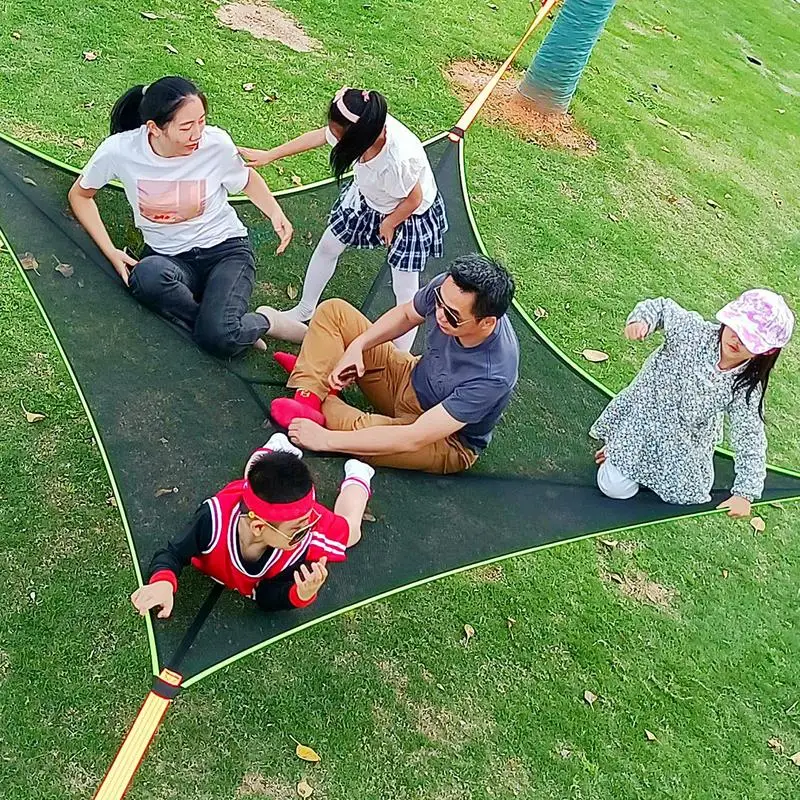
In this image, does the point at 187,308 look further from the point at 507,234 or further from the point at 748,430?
the point at 507,234

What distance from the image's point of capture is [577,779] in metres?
2.38

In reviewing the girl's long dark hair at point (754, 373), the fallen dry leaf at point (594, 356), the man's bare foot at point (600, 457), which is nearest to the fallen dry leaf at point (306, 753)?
the man's bare foot at point (600, 457)

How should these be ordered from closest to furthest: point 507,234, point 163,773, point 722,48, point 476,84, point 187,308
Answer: point 163,773 < point 187,308 < point 507,234 < point 476,84 < point 722,48

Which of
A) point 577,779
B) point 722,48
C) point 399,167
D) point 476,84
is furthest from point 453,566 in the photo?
point 722,48

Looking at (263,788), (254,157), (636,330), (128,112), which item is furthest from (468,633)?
(128,112)

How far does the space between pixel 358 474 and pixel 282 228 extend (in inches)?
40.2

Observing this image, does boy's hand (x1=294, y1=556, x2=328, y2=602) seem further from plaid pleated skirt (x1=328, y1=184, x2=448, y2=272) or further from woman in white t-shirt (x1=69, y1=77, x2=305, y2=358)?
plaid pleated skirt (x1=328, y1=184, x2=448, y2=272)

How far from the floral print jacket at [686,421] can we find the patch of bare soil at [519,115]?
2.62 meters

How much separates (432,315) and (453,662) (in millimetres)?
972

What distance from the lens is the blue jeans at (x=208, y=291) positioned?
241 cm

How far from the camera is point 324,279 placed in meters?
3.00

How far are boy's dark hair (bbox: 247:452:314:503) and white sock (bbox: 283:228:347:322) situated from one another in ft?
3.91

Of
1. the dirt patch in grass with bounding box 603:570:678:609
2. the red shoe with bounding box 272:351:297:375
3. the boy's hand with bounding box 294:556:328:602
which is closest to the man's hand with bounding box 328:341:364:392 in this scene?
the red shoe with bounding box 272:351:297:375

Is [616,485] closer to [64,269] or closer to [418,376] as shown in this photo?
[418,376]
